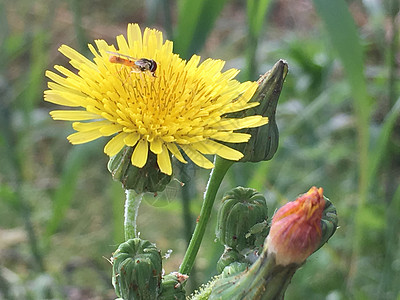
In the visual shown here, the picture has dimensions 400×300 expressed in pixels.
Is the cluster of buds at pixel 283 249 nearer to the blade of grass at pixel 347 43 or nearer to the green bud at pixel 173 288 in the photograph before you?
the green bud at pixel 173 288

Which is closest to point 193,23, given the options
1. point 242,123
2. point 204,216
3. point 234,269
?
point 242,123

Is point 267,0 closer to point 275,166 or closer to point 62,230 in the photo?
point 275,166

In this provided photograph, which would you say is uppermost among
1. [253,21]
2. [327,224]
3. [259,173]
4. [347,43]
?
[253,21]

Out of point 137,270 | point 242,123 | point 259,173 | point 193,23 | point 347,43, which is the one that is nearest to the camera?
point 137,270

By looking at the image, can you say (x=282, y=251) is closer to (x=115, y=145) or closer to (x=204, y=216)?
(x=204, y=216)

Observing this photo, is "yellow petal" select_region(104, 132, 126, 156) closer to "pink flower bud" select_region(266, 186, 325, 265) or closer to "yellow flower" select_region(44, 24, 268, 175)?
"yellow flower" select_region(44, 24, 268, 175)

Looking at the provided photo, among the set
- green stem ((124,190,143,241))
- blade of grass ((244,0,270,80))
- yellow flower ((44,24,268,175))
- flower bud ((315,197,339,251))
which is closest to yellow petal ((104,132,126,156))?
yellow flower ((44,24,268,175))

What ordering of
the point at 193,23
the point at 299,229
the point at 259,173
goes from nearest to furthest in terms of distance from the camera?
the point at 299,229, the point at 193,23, the point at 259,173

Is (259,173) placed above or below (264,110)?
below

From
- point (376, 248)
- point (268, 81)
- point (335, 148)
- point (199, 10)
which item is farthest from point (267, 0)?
point (376, 248)
